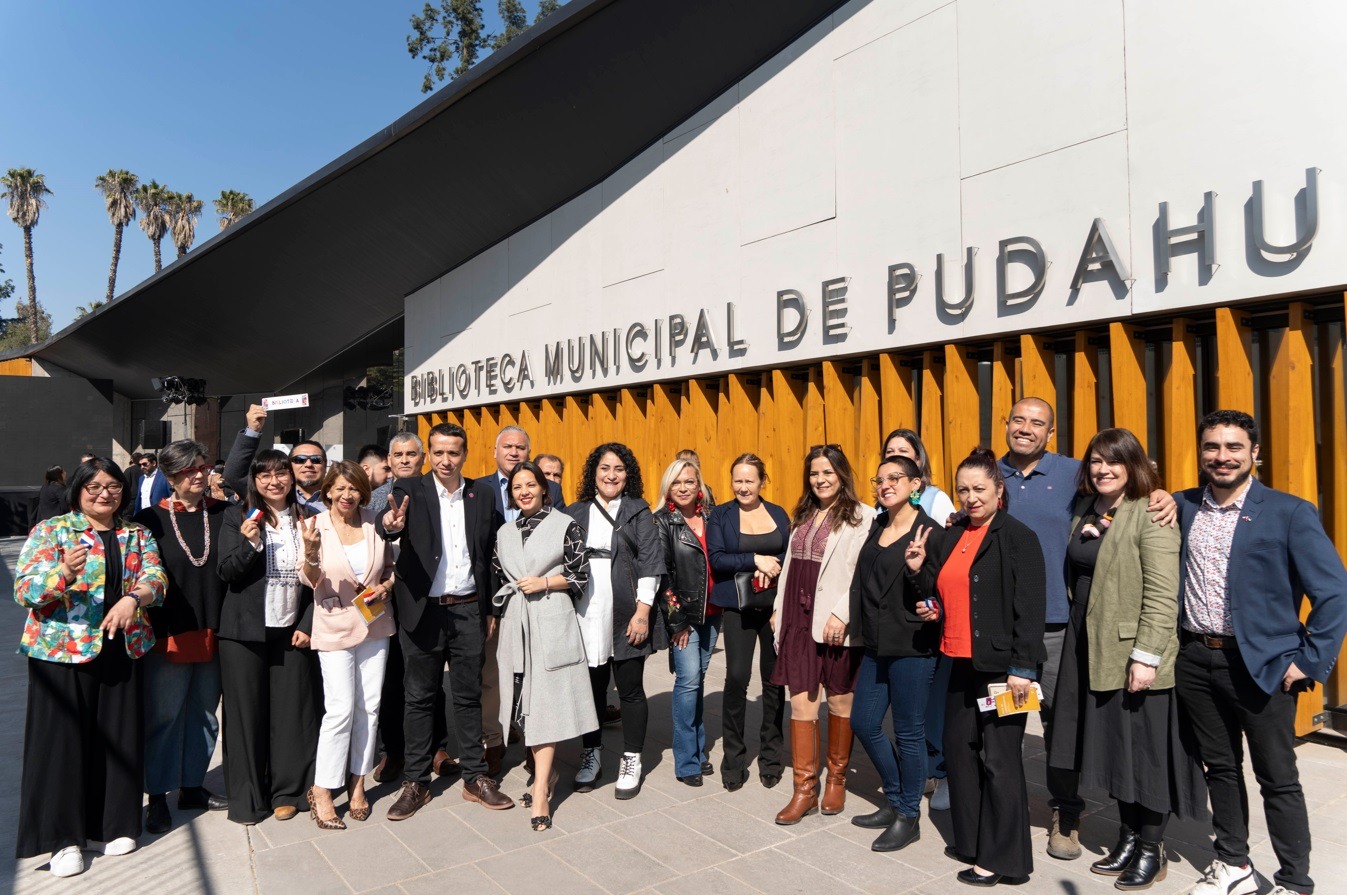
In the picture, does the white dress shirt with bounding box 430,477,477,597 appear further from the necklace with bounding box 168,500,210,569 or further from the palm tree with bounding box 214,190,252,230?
the palm tree with bounding box 214,190,252,230

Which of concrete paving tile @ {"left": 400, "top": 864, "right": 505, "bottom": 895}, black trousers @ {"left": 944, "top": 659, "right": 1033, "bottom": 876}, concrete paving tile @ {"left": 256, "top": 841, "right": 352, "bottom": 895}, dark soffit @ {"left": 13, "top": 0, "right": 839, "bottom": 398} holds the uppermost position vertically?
dark soffit @ {"left": 13, "top": 0, "right": 839, "bottom": 398}

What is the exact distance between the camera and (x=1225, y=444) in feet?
11.3

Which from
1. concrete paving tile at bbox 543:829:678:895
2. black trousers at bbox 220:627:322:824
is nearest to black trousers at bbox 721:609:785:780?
concrete paving tile at bbox 543:829:678:895

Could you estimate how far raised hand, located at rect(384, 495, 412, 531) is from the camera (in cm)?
448

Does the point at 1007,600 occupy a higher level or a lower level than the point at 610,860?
higher

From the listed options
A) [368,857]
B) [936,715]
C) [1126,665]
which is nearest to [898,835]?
[936,715]

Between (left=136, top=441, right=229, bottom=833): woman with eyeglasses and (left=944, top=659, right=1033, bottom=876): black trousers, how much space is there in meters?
3.53

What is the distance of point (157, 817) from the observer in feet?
14.3

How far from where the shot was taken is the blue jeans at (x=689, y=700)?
4.93 m

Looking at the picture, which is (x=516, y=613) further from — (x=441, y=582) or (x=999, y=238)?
(x=999, y=238)

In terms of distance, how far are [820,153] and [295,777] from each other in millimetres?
7247

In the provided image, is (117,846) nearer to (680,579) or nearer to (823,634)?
(680,579)

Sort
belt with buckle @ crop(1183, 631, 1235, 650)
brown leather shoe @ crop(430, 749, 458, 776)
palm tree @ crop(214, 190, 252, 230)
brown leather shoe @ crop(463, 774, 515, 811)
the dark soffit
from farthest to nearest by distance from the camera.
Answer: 1. palm tree @ crop(214, 190, 252, 230)
2. the dark soffit
3. brown leather shoe @ crop(430, 749, 458, 776)
4. brown leather shoe @ crop(463, 774, 515, 811)
5. belt with buckle @ crop(1183, 631, 1235, 650)

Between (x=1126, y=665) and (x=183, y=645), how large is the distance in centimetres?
429
